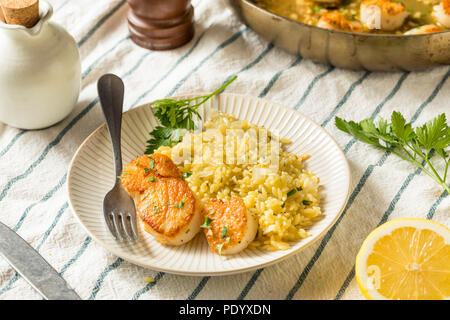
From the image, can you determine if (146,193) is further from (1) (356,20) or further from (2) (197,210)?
(1) (356,20)

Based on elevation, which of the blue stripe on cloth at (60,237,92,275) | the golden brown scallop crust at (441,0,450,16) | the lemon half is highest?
the golden brown scallop crust at (441,0,450,16)

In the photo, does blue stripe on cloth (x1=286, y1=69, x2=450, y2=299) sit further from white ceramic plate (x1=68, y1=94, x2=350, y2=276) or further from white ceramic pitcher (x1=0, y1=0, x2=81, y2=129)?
white ceramic pitcher (x1=0, y1=0, x2=81, y2=129)

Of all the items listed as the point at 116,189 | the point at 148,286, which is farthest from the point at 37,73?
the point at 148,286

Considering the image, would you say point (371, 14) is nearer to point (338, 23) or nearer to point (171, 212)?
point (338, 23)

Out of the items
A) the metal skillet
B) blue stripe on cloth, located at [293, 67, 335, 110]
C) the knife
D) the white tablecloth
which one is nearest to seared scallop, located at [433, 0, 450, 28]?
the white tablecloth
